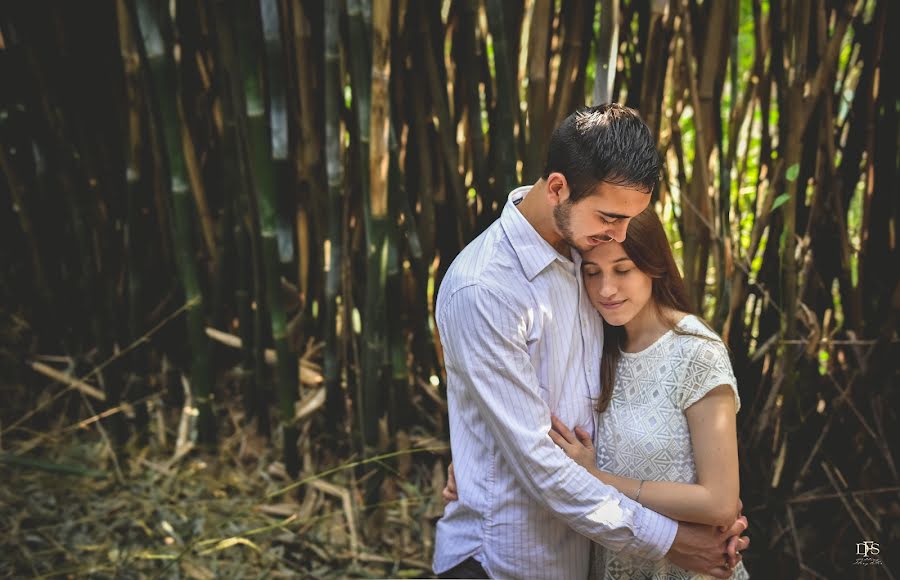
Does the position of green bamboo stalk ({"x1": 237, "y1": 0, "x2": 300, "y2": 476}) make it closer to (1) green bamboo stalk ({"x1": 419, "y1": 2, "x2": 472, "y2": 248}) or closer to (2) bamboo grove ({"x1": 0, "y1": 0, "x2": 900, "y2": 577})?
(2) bamboo grove ({"x1": 0, "y1": 0, "x2": 900, "y2": 577})

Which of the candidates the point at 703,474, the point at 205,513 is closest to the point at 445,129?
the point at 703,474

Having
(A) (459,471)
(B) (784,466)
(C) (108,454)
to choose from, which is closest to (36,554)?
(C) (108,454)

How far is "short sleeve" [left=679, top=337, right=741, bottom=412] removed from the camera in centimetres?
137

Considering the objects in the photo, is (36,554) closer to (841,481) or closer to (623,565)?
(623,565)

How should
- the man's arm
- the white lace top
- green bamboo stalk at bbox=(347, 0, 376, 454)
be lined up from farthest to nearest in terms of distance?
green bamboo stalk at bbox=(347, 0, 376, 454)
the white lace top
the man's arm

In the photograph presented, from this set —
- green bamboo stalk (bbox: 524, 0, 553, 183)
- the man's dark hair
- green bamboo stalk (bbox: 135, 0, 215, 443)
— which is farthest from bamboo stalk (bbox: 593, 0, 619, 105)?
green bamboo stalk (bbox: 135, 0, 215, 443)

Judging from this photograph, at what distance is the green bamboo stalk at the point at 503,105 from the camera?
5.92 ft

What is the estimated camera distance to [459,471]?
1.42m

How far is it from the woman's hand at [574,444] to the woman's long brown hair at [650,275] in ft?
0.31

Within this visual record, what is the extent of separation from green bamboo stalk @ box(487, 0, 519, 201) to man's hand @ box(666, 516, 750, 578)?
90 cm

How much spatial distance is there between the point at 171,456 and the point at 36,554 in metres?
0.48

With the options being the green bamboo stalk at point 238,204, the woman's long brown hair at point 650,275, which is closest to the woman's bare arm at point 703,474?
the woman's long brown hair at point 650,275

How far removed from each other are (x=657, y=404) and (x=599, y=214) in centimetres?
36

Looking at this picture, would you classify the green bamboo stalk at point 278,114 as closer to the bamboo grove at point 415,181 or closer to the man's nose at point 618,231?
the bamboo grove at point 415,181
